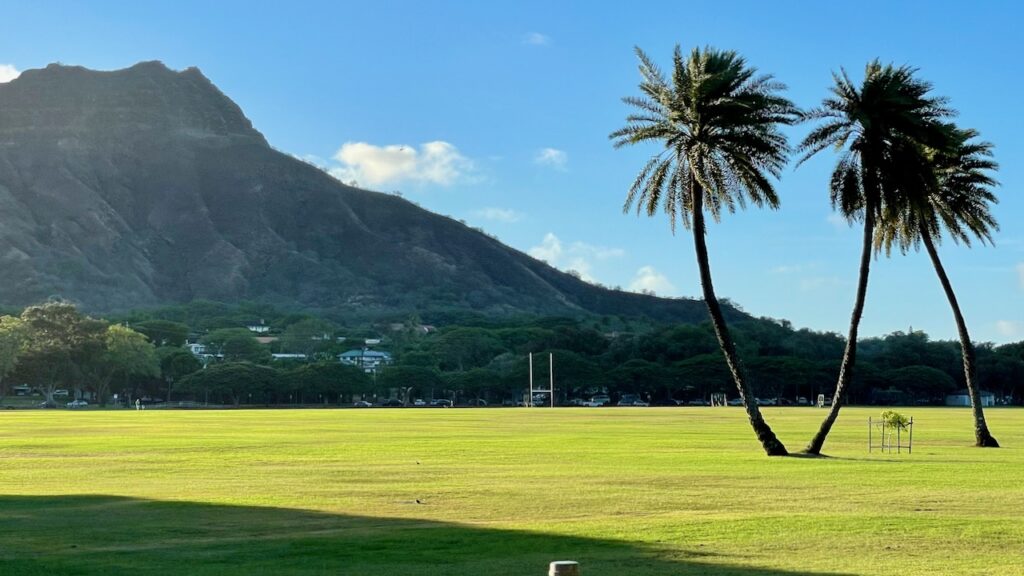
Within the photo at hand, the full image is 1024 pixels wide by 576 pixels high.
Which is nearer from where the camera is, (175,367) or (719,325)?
(719,325)

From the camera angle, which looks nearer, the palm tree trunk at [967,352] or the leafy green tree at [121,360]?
the palm tree trunk at [967,352]

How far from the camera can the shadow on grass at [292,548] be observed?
704 inches

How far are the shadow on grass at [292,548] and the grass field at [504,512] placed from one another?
5 centimetres

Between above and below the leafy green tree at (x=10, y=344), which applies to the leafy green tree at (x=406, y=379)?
below

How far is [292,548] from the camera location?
19.8 meters

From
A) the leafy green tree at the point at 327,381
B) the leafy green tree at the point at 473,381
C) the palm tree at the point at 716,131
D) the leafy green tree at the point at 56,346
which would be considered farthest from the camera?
the leafy green tree at the point at 473,381

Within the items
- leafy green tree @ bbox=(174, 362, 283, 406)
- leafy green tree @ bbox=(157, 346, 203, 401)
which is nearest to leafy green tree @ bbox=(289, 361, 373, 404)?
leafy green tree @ bbox=(174, 362, 283, 406)

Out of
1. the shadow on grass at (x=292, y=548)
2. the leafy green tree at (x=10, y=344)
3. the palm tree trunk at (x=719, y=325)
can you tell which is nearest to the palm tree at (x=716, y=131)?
the palm tree trunk at (x=719, y=325)

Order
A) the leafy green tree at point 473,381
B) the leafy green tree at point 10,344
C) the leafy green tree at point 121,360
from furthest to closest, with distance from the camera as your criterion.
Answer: the leafy green tree at point 473,381 < the leafy green tree at point 121,360 < the leafy green tree at point 10,344

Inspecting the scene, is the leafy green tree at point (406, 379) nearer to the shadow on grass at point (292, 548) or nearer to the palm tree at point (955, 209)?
the palm tree at point (955, 209)

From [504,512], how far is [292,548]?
5.95 metres

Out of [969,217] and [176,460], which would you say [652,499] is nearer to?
[176,460]

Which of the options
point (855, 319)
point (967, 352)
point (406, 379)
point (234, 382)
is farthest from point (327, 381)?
point (855, 319)

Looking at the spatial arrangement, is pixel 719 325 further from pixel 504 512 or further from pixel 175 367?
pixel 175 367
